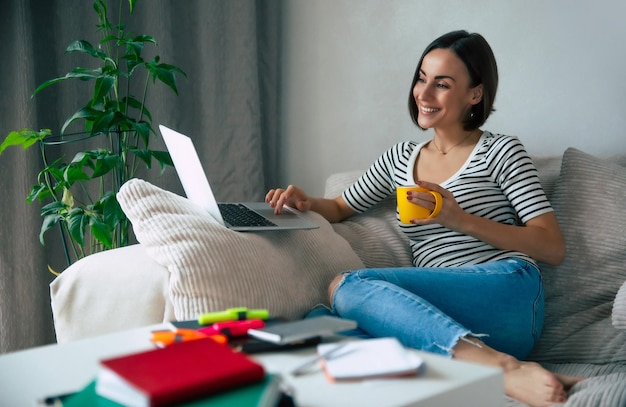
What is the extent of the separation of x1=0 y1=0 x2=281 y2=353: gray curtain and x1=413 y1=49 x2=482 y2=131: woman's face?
99 cm

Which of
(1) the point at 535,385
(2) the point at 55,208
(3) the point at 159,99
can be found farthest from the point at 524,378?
(3) the point at 159,99

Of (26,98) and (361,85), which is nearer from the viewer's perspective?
(26,98)

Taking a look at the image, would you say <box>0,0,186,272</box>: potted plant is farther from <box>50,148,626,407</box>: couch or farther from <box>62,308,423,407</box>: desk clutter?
<box>62,308,423,407</box>: desk clutter

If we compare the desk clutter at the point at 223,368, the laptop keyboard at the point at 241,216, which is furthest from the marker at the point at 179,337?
the laptop keyboard at the point at 241,216

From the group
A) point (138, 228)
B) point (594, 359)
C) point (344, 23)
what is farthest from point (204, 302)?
point (344, 23)

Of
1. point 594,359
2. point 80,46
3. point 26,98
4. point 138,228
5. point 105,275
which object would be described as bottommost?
point 594,359

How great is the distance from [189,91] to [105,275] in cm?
124

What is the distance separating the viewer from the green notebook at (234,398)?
0.66m

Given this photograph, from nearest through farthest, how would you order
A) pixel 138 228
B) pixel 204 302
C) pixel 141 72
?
pixel 204 302 → pixel 138 228 → pixel 141 72

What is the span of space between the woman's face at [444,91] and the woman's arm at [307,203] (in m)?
0.33

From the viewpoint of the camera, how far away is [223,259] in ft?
4.61

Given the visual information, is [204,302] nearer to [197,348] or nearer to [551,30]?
[197,348]

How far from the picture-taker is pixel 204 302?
1.34 meters

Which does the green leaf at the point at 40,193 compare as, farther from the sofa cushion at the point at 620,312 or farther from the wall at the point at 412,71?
the sofa cushion at the point at 620,312
